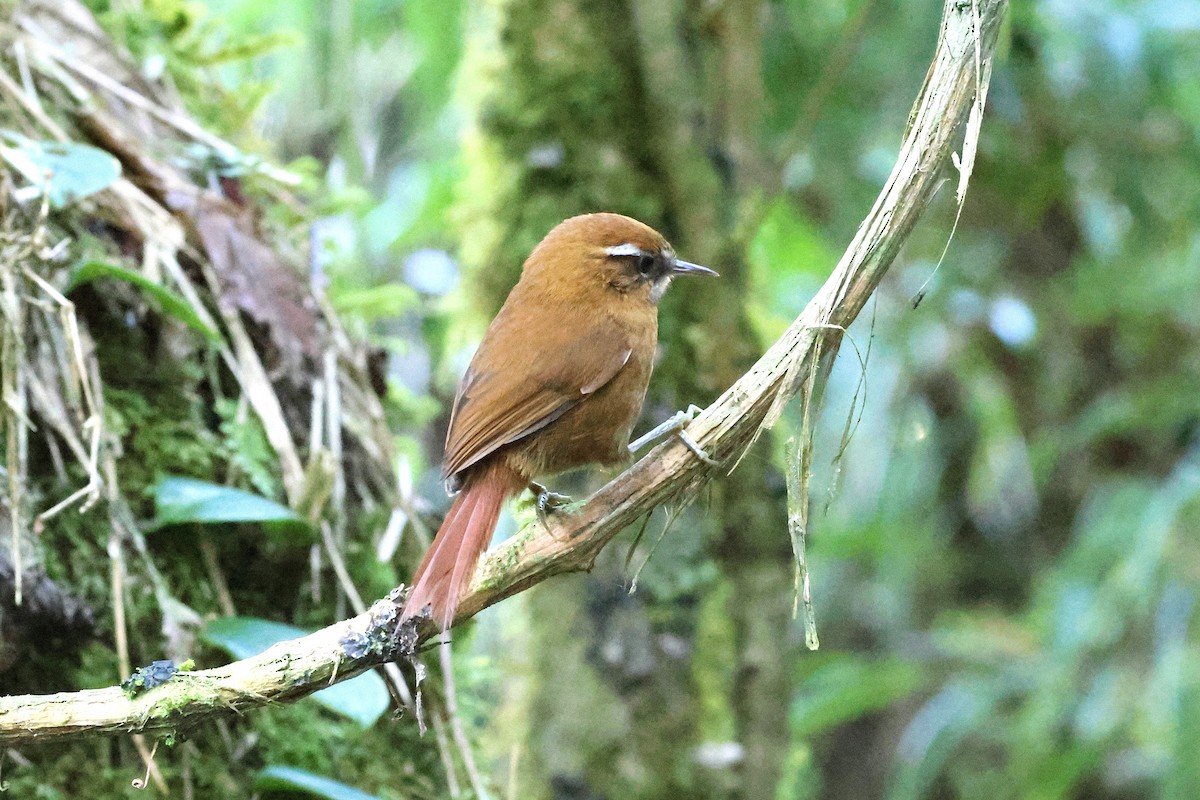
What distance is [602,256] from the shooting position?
247 centimetres

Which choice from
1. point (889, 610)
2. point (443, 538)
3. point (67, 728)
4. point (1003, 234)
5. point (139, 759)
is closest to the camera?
point (67, 728)

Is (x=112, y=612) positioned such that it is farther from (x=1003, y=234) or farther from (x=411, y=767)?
(x=1003, y=234)

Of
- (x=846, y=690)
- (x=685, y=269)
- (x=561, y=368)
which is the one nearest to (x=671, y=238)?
(x=685, y=269)

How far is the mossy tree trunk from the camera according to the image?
3.16m

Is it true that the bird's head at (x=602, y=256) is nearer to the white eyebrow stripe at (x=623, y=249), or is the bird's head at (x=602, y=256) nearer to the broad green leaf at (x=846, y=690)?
the white eyebrow stripe at (x=623, y=249)

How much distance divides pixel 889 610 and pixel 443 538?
4.59m

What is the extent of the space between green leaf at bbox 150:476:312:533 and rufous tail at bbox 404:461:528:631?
365 mm

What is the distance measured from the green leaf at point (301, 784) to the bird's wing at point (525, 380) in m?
0.59

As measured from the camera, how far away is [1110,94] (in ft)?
13.6

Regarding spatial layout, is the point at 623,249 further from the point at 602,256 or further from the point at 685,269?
the point at 685,269

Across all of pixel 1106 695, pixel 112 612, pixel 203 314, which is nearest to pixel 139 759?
pixel 112 612

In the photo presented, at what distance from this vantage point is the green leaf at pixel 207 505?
212cm

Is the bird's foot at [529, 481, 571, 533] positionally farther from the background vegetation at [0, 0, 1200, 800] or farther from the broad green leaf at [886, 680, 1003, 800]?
the broad green leaf at [886, 680, 1003, 800]

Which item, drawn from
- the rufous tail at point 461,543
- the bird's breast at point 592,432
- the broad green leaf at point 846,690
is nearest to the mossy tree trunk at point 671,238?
the bird's breast at point 592,432
